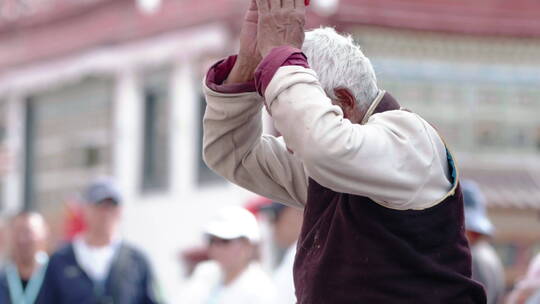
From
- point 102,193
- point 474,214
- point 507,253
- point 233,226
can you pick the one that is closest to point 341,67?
point 233,226

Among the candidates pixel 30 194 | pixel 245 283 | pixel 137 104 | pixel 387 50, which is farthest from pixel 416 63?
pixel 245 283

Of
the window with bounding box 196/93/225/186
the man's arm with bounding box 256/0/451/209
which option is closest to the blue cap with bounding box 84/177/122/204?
the man's arm with bounding box 256/0/451/209

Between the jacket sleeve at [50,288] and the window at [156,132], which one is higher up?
the jacket sleeve at [50,288]

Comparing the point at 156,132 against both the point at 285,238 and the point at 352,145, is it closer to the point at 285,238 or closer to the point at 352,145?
the point at 285,238

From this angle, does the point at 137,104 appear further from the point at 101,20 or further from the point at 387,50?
the point at 387,50

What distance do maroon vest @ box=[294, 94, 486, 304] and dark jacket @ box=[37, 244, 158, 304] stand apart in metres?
5.02

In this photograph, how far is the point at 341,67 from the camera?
3721mm

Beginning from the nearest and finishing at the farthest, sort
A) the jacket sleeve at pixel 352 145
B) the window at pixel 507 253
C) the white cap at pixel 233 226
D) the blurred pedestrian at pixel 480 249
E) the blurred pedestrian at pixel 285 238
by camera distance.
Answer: the jacket sleeve at pixel 352 145 → the blurred pedestrian at pixel 285 238 → the blurred pedestrian at pixel 480 249 → the white cap at pixel 233 226 → the window at pixel 507 253

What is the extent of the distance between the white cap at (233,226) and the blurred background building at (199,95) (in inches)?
416

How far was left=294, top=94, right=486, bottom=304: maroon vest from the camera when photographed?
11.9 ft

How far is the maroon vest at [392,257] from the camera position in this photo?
11.9 feet

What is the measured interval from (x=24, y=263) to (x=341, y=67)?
599 centimetres

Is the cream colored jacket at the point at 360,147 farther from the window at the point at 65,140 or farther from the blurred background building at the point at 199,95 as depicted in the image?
the window at the point at 65,140

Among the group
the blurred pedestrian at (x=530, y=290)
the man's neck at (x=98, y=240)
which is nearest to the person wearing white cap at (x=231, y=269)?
the man's neck at (x=98, y=240)
